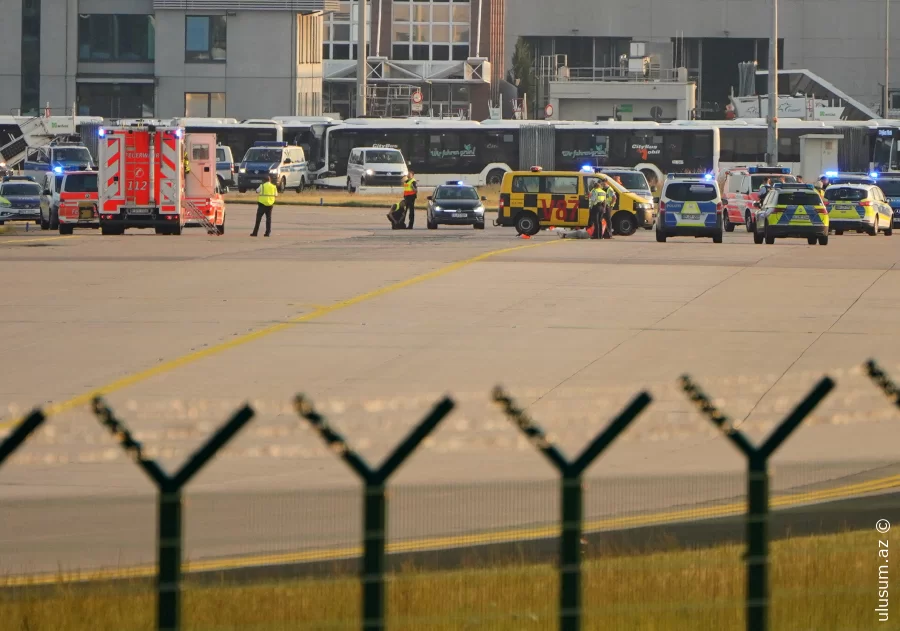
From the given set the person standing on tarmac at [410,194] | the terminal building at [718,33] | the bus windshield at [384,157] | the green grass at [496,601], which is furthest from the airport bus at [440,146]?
the green grass at [496,601]

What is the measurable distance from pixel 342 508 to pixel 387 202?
55.1m

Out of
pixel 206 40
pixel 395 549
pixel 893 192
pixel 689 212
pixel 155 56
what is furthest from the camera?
pixel 155 56

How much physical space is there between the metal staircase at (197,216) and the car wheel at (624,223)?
35.9 ft

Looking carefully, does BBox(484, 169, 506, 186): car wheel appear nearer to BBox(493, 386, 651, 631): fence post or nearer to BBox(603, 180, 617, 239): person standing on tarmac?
BBox(603, 180, 617, 239): person standing on tarmac

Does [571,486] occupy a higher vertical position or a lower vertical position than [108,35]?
lower

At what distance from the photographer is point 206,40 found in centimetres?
9306

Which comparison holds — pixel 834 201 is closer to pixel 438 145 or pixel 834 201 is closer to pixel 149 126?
pixel 149 126

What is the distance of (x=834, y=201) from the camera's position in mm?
45344

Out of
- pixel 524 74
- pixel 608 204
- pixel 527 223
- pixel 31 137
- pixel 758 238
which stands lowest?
pixel 758 238

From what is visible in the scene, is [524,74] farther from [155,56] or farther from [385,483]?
[385,483]

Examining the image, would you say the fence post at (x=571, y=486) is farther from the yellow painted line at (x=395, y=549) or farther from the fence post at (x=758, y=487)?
the yellow painted line at (x=395, y=549)

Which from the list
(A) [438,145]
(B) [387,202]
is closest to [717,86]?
(A) [438,145]

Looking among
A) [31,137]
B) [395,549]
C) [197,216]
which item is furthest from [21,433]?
[31,137]

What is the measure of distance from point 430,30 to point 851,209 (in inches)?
2796
